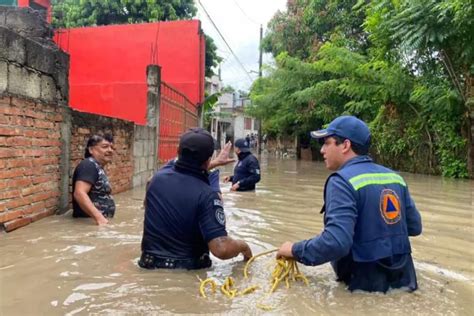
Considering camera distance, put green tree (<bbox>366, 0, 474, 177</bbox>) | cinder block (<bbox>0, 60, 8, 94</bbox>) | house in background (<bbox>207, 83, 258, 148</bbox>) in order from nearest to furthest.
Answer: cinder block (<bbox>0, 60, 8, 94</bbox>) → green tree (<bbox>366, 0, 474, 177</bbox>) → house in background (<bbox>207, 83, 258, 148</bbox>)

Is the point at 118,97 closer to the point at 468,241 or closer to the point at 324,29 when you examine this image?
the point at 468,241

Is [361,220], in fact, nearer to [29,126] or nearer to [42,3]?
[29,126]

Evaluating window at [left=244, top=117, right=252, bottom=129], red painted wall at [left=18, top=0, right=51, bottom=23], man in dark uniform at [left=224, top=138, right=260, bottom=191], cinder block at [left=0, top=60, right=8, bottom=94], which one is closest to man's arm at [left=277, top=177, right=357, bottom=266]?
cinder block at [left=0, top=60, right=8, bottom=94]

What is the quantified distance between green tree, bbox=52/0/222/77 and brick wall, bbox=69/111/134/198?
1179cm

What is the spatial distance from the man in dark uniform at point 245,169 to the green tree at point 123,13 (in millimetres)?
11569

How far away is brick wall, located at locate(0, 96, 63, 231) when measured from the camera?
15.7ft

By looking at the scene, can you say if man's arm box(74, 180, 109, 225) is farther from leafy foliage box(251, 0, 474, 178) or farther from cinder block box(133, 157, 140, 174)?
leafy foliage box(251, 0, 474, 178)

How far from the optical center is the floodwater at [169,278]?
302 centimetres

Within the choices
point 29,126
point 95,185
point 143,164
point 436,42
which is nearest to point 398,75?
point 436,42

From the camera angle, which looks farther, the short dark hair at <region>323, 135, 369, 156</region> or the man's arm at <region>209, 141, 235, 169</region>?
the man's arm at <region>209, 141, 235, 169</region>

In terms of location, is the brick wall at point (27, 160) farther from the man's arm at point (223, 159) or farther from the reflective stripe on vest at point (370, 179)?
the reflective stripe on vest at point (370, 179)

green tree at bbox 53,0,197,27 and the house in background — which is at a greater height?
green tree at bbox 53,0,197,27

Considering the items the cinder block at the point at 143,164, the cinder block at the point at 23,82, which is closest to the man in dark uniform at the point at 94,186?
the cinder block at the point at 23,82

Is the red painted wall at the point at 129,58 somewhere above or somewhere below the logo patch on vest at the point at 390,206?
above
